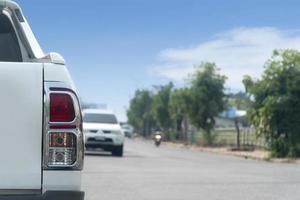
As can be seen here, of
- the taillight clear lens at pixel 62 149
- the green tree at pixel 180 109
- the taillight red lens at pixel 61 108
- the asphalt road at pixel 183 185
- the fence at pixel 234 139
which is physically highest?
the green tree at pixel 180 109

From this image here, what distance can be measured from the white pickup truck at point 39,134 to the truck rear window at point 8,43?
3.60ft

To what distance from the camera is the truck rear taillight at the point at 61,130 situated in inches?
155

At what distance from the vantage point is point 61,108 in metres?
3.99

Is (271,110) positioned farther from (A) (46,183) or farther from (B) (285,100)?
(A) (46,183)

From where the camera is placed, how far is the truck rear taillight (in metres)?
3.95

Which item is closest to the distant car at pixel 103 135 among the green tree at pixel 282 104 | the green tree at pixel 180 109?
the green tree at pixel 282 104

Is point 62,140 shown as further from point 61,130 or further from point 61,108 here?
point 61,108

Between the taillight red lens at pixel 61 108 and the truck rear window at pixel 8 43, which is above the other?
the truck rear window at pixel 8 43

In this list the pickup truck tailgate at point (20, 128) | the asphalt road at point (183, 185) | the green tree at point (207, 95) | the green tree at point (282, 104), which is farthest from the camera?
the green tree at point (207, 95)

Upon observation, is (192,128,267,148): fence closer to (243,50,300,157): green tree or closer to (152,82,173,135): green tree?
(243,50,300,157): green tree

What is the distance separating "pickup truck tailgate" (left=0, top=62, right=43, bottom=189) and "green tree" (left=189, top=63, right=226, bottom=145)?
4152 cm

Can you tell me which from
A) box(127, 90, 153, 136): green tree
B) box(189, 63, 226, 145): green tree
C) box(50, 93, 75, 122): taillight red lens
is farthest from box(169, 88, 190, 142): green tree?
box(50, 93, 75, 122): taillight red lens

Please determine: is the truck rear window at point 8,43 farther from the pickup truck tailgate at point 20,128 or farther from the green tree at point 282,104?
the green tree at point 282,104

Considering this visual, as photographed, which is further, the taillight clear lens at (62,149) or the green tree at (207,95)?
the green tree at (207,95)
